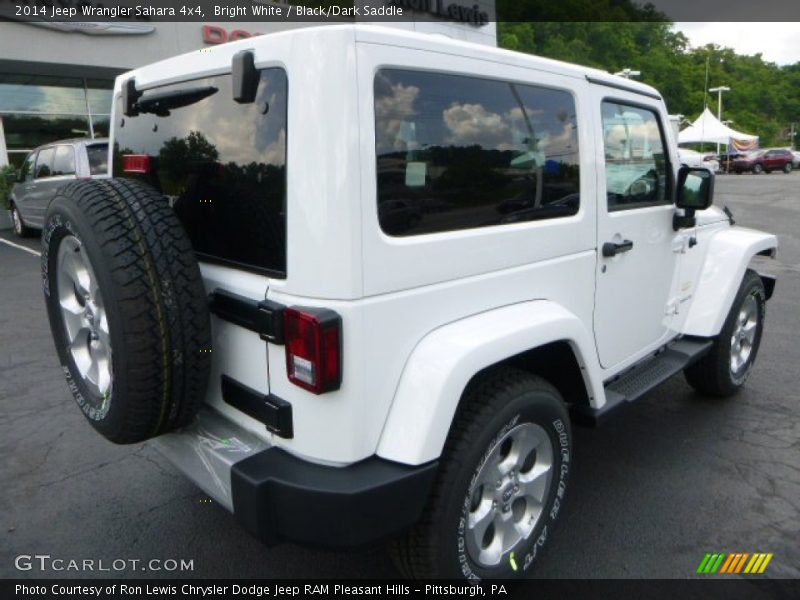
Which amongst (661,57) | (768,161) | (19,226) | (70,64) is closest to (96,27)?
(70,64)

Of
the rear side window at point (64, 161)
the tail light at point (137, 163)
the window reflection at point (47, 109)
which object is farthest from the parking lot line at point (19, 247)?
the tail light at point (137, 163)

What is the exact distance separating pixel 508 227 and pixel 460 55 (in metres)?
0.63

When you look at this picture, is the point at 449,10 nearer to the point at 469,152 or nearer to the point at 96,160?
the point at 96,160

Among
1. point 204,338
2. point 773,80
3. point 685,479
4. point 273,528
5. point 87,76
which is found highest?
point 773,80

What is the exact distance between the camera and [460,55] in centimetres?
212

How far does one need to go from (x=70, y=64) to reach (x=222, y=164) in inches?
585

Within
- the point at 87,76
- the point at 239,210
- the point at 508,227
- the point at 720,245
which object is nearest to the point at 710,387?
the point at 720,245

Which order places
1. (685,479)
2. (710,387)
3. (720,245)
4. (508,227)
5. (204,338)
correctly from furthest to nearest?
(710,387) < (720,245) < (685,479) < (508,227) < (204,338)

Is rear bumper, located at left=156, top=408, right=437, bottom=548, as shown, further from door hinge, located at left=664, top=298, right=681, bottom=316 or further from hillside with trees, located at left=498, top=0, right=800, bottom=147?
hillside with trees, located at left=498, top=0, right=800, bottom=147

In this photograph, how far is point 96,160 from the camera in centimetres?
932

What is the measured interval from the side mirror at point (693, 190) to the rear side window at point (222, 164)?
2.34m

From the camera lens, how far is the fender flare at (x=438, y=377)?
6.34ft

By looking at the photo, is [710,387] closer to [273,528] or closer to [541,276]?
[541,276]

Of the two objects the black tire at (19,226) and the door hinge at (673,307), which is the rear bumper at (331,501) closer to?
the door hinge at (673,307)
